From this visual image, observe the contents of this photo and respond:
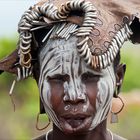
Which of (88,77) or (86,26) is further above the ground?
(86,26)

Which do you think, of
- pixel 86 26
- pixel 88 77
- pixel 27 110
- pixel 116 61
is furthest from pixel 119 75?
pixel 27 110

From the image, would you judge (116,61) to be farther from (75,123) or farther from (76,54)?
(75,123)

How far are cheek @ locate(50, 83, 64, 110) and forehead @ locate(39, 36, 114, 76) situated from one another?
0.05 m

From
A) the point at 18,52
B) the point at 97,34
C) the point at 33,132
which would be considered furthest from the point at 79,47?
the point at 33,132

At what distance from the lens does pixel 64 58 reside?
10.7 ft

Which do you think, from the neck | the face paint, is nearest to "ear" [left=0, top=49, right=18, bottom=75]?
the neck

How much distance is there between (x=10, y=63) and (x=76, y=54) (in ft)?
1.24

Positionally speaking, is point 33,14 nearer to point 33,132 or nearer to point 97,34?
point 97,34

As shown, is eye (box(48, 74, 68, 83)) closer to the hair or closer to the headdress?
the headdress

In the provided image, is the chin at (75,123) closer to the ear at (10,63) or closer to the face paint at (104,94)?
the face paint at (104,94)

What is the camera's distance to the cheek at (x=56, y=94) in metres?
3.27

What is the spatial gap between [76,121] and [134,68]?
38.7ft

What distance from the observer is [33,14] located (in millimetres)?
3299

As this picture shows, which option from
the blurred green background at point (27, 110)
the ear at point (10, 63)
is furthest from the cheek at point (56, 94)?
the blurred green background at point (27, 110)
